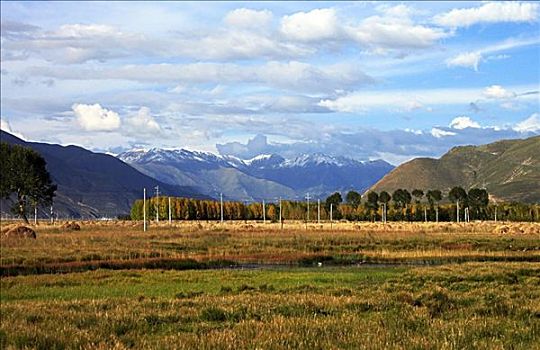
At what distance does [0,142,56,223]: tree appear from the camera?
395 feet

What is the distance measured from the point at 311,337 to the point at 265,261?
4076 centimetres

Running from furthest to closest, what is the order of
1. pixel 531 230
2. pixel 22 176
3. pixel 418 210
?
pixel 418 210
pixel 22 176
pixel 531 230

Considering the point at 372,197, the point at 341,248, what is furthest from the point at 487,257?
the point at 372,197

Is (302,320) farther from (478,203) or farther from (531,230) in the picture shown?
(478,203)

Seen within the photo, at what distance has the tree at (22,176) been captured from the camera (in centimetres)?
12031

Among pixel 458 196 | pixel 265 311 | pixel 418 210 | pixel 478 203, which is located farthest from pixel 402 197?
pixel 265 311

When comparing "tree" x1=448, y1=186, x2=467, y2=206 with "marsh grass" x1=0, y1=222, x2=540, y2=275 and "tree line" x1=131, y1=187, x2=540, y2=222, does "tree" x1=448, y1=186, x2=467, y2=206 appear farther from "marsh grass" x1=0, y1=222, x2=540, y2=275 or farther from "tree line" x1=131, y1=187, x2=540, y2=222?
"marsh grass" x1=0, y1=222, x2=540, y2=275

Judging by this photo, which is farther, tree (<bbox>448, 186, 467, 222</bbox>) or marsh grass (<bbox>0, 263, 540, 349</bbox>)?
tree (<bbox>448, 186, 467, 222</bbox>)

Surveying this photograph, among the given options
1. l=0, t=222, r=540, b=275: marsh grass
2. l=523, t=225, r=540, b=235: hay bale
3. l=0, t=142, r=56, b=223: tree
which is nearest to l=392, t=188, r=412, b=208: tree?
l=523, t=225, r=540, b=235: hay bale

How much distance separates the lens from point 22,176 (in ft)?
395

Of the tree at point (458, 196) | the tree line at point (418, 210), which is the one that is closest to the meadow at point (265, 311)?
the tree line at point (418, 210)

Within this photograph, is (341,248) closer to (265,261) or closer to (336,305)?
(265,261)

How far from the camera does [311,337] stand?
1327 cm

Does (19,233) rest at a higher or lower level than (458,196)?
lower
